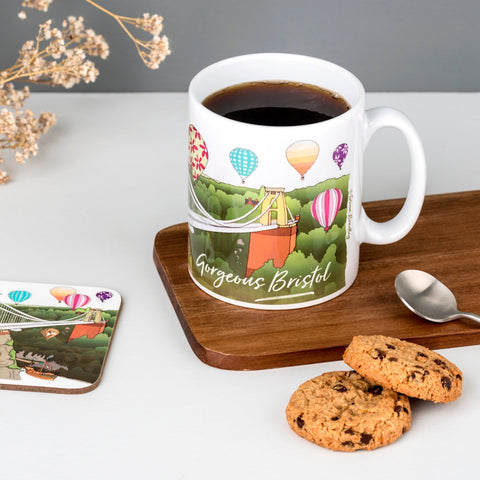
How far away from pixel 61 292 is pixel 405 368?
0.37m

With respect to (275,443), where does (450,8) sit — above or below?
above

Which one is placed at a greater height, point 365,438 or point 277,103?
point 277,103

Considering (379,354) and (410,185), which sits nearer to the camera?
(379,354)

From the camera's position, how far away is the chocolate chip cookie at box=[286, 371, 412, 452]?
0.71 m

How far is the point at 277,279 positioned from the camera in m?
0.84

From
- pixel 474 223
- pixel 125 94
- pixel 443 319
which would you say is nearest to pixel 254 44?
pixel 125 94

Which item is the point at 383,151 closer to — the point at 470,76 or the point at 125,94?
the point at 470,76

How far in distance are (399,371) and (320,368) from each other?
11 cm

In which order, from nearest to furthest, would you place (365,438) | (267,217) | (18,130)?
(365,438) → (267,217) → (18,130)

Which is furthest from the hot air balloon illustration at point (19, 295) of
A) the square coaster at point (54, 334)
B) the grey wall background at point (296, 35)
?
the grey wall background at point (296, 35)

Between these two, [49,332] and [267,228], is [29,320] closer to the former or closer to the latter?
[49,332]

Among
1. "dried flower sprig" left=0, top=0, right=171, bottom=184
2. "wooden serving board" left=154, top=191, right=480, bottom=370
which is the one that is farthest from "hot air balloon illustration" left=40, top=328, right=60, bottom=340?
"dried flower sprig" left=0, top=0, right=171, bottom=184

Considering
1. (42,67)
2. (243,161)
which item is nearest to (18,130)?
(42,67)

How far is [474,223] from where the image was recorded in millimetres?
1007
